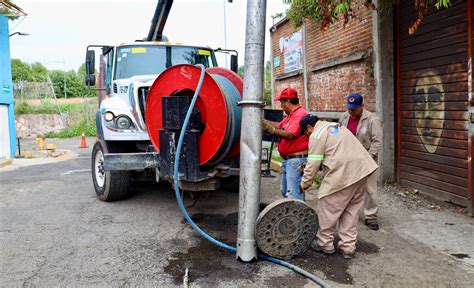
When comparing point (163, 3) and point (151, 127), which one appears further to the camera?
point (163, 3)

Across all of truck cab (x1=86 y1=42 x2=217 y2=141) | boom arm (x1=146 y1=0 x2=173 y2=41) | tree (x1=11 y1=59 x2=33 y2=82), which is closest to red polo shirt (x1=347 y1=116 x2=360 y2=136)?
truck cab (x1=86 y1=42 x2=217 y2=141)

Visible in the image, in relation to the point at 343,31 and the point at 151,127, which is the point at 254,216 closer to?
the point at 151,127

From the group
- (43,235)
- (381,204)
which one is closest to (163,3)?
(43,235)

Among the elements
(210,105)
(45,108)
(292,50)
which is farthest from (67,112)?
(210,105)

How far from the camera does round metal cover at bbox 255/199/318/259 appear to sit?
374 cm

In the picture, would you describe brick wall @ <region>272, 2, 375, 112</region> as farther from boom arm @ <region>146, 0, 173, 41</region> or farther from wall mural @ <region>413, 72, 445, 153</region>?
boom arm @ <region>146, 0, 173, 41</region>

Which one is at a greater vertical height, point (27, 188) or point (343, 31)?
point (343, 31)

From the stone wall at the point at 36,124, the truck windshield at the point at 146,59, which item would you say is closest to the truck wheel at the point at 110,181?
the truck windshield at the point at 146,59

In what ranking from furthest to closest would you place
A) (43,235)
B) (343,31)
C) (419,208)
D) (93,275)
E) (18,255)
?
(343,31) < (419,208) < (43,235) < (18,255) < (93,275)

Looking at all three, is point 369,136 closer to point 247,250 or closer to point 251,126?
point 251,126

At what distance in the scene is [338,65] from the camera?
8258 millimetres

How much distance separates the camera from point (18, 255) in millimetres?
4211

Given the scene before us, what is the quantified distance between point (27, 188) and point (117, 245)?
14.4 feet

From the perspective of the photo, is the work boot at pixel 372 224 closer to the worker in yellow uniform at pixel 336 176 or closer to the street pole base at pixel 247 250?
the worker in yellow uniform at pixel 336 176
